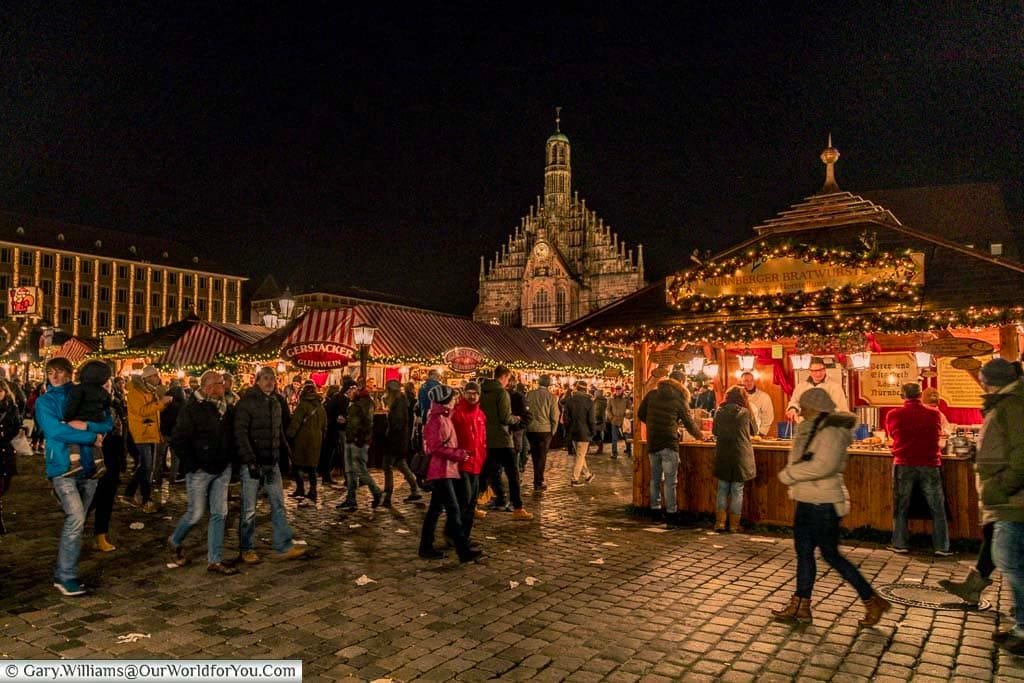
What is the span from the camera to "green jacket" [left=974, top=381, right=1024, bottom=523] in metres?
4.50

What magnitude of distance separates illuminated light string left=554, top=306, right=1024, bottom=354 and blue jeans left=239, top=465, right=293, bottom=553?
5013 mm

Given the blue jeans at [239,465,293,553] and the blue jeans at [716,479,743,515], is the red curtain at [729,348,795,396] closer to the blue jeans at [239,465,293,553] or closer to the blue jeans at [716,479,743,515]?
the blue jeans at [716,479,743,515]

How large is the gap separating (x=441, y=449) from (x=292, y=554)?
5.73 ft

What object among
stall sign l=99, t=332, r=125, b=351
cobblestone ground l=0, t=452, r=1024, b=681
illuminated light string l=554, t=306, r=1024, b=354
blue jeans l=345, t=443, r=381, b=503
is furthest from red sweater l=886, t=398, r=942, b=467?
stall sign l=99, t=332, r=125, b=351

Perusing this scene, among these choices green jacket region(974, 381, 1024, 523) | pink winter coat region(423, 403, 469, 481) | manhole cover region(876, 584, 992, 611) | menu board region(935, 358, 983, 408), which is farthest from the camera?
menu board region(935, 358, 983, 408)

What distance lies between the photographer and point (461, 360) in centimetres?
1925

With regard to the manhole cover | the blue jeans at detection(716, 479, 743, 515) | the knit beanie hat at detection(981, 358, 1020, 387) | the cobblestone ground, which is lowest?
the manhole cover

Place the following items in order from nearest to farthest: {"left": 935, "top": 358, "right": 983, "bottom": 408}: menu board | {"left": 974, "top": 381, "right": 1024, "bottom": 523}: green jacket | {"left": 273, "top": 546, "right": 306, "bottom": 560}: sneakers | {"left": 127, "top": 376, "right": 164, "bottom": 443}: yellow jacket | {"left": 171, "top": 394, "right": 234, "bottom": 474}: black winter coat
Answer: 1. {"left": 974, "top": 381, "right": 1024, "bottom": 523}: green jacket
2. {"left": 171, "top": 394, "right": 234, "bottom": 474}: black winter coat
3. {"left": 273, "top": 546, "right": 306, "bottom": 560}: sneakers
4. {"left": 127, "top": 376, "right": 164, "bottom": 443}: yellow jacket
5. {"left": 935, "top": 358, "right": 983, "bottom": 408}: menu board

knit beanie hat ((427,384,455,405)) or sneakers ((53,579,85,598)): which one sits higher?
knit beanie hat ((427,384,455,405))

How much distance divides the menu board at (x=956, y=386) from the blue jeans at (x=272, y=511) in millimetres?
10297

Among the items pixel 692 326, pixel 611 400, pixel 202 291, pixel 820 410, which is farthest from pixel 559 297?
pixel 820 410

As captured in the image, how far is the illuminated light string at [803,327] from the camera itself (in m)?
7.82

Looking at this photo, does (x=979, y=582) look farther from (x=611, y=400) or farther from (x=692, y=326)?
(x=611, y=400)

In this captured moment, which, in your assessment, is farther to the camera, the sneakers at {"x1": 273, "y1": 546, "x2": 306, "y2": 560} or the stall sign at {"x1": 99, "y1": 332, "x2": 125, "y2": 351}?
the stall sign at {"x1": 99, "y1": 332, "x2": 125, "y2": 351}
